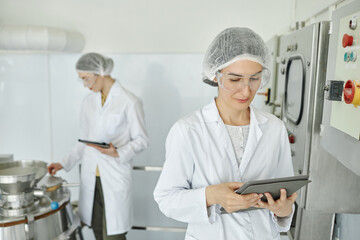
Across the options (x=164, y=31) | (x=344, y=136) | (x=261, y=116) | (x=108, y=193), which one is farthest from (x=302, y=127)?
(x=164, y=31)

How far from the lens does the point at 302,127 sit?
4.69ft

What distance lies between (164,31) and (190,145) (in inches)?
74.1

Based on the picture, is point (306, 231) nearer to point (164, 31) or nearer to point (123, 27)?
point (164, 31)

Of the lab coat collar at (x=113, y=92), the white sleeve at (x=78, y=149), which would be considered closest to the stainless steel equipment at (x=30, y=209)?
the white sleeve at (x=78, y=149)

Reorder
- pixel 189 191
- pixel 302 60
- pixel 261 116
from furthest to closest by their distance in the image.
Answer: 1. pixel 302 60
2. pixel 261 116
3. pixel 189 191

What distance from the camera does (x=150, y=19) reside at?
2797 millimetres

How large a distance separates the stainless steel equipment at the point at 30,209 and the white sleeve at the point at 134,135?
458mm

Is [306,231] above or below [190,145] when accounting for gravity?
below

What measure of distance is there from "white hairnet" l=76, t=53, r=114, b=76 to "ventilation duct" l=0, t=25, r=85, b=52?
18.2 inches

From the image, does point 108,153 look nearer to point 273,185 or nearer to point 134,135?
point 134,135

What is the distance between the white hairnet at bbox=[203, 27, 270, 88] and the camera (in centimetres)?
111

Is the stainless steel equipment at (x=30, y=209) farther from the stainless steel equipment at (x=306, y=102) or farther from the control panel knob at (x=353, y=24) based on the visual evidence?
the control panel knob at (x=353, y=24)

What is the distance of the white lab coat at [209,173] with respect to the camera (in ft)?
3.70

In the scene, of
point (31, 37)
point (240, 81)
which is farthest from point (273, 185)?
point (31, 37)
